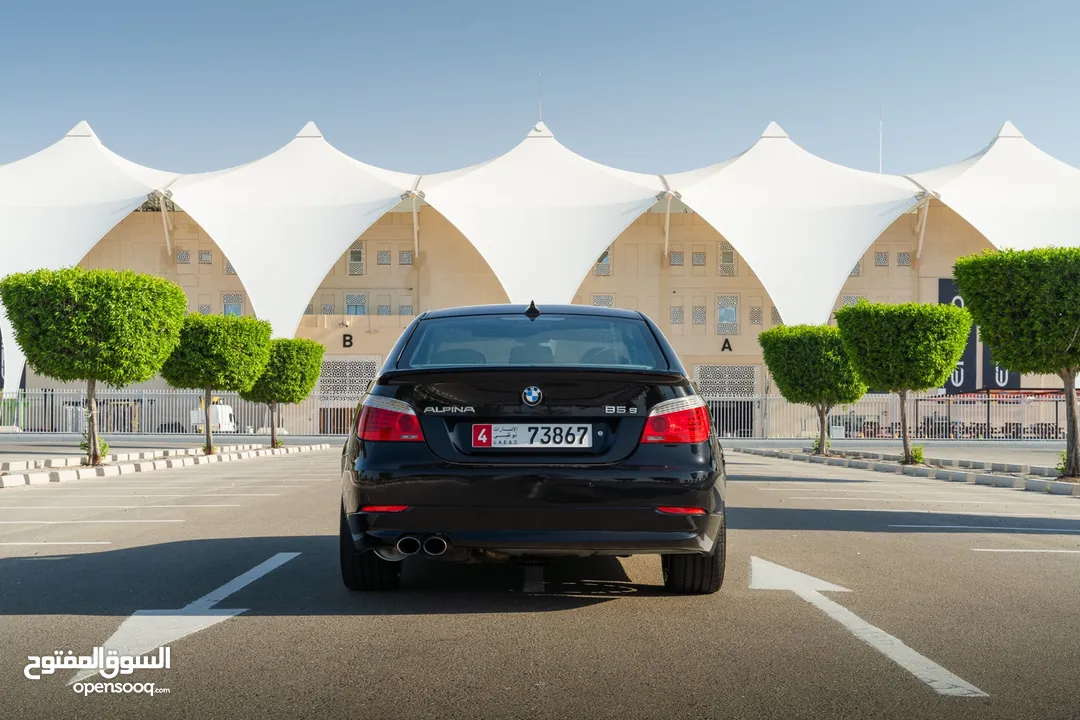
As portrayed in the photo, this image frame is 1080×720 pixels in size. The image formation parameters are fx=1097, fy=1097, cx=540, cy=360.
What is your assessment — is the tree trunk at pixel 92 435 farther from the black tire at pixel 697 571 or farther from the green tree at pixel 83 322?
the black tire at pixel 697 571

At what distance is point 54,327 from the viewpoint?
800 inches

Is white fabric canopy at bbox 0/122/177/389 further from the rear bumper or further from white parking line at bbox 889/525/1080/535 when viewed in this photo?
the rear bumper

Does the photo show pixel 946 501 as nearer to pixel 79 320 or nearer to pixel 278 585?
pixel 278 585

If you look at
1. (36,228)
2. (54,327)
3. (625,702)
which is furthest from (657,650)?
(36,228)

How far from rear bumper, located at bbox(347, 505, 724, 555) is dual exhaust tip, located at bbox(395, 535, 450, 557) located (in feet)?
0.10

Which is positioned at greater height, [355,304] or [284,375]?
[355,304]

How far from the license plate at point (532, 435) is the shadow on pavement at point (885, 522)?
485cm

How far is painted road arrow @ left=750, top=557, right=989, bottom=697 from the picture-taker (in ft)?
12.8

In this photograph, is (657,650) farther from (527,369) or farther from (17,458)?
(17,458)

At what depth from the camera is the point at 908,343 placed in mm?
24797

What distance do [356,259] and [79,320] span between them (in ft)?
115

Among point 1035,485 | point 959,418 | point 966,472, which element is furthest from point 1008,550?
point 959,418

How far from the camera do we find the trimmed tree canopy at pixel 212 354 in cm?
2748

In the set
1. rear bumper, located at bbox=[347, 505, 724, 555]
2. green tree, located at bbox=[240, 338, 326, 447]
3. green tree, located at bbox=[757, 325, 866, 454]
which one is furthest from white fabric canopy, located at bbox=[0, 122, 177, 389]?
rear bumper, located at bbox=[347, 505, 724, 555]
